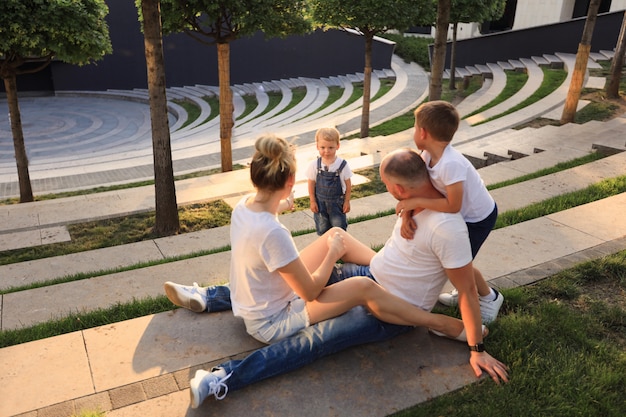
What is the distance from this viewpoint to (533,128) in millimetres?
11180

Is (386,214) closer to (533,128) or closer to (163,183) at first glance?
(163,183)

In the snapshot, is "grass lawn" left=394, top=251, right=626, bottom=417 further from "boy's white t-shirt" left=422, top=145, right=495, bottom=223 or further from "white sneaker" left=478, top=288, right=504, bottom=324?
"boy's white t-shirt" left=422, top=145, right=495, bottom=223

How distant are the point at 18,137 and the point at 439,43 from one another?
7502 millimetres

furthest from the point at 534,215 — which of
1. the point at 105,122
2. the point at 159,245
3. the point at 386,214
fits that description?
the point at 105,122

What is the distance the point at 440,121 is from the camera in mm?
3256

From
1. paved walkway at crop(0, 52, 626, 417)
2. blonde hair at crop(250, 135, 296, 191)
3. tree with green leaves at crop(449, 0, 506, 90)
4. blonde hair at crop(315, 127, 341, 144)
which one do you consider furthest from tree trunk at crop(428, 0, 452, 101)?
tree with green leaves at crop(449, 0, 506, 90)

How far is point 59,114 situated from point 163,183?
64.9 ft

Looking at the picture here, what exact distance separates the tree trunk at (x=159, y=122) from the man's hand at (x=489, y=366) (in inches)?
185

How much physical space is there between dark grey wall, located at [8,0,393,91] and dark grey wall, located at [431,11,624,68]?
4242 mm

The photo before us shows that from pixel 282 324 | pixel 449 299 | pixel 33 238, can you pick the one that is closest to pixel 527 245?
pixel 449 299

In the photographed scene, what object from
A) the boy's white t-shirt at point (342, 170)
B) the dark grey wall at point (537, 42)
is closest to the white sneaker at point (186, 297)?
the boy's white t-shirt at point (342, 170)

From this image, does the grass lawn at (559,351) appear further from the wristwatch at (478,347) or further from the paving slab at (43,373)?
the paving slab at (43,373)

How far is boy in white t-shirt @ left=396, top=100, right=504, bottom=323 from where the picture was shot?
127 inches

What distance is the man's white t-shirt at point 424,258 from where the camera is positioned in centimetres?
311
